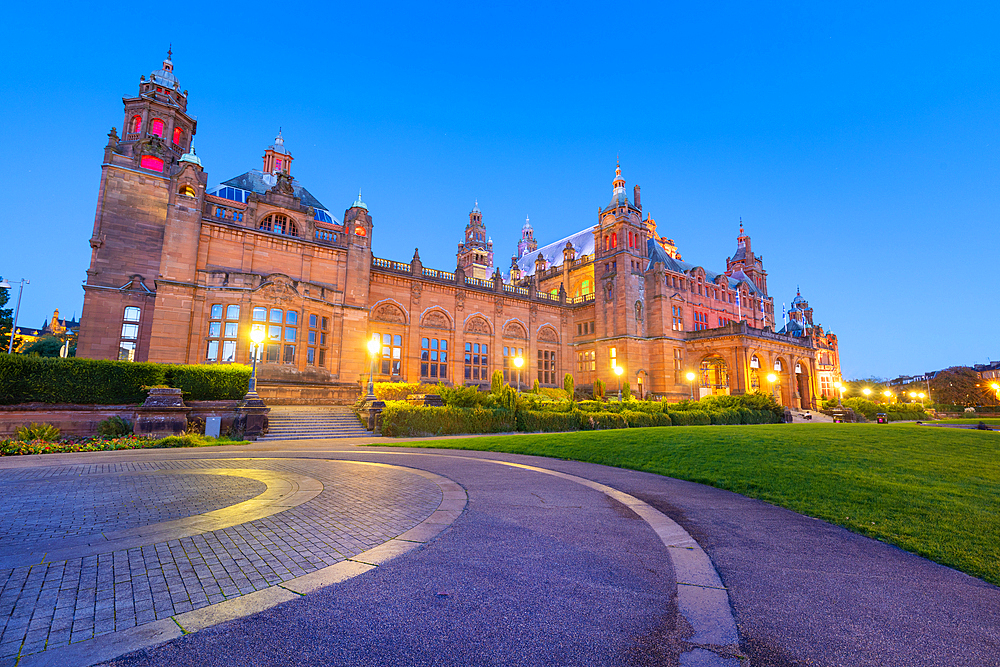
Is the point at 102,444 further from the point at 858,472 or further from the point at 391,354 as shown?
the point at 391,354

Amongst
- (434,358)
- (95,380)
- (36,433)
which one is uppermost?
(434,358)

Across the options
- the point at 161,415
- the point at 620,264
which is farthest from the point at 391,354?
the point at 620,264

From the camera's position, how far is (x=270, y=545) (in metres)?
4.54

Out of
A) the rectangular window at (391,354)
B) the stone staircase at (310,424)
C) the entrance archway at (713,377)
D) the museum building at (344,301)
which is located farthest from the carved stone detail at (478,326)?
the entrance archway at (713,377)

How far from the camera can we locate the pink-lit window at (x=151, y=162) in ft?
100

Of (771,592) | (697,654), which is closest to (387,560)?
(697,654)

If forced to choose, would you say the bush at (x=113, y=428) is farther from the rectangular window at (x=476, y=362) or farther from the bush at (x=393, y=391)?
the rectangular window at (x=476, y=362)

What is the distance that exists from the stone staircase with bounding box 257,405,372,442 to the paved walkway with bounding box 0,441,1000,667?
12.9m

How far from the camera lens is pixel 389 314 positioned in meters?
35.2

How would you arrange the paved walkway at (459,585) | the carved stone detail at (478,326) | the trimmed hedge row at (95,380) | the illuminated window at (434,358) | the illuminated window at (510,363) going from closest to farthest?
the paved walkway at (459,585) < the trimmed hedge row at (95,380) < the illuminated window at (434,358) < the carved stone detail at (478,326) < the illuminated window at (510,363)

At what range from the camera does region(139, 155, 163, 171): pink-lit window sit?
3048 cm

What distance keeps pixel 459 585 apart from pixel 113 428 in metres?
18.9

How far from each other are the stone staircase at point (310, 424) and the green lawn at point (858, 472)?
24.2ft

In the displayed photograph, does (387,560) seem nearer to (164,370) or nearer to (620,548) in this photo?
(620,548)
